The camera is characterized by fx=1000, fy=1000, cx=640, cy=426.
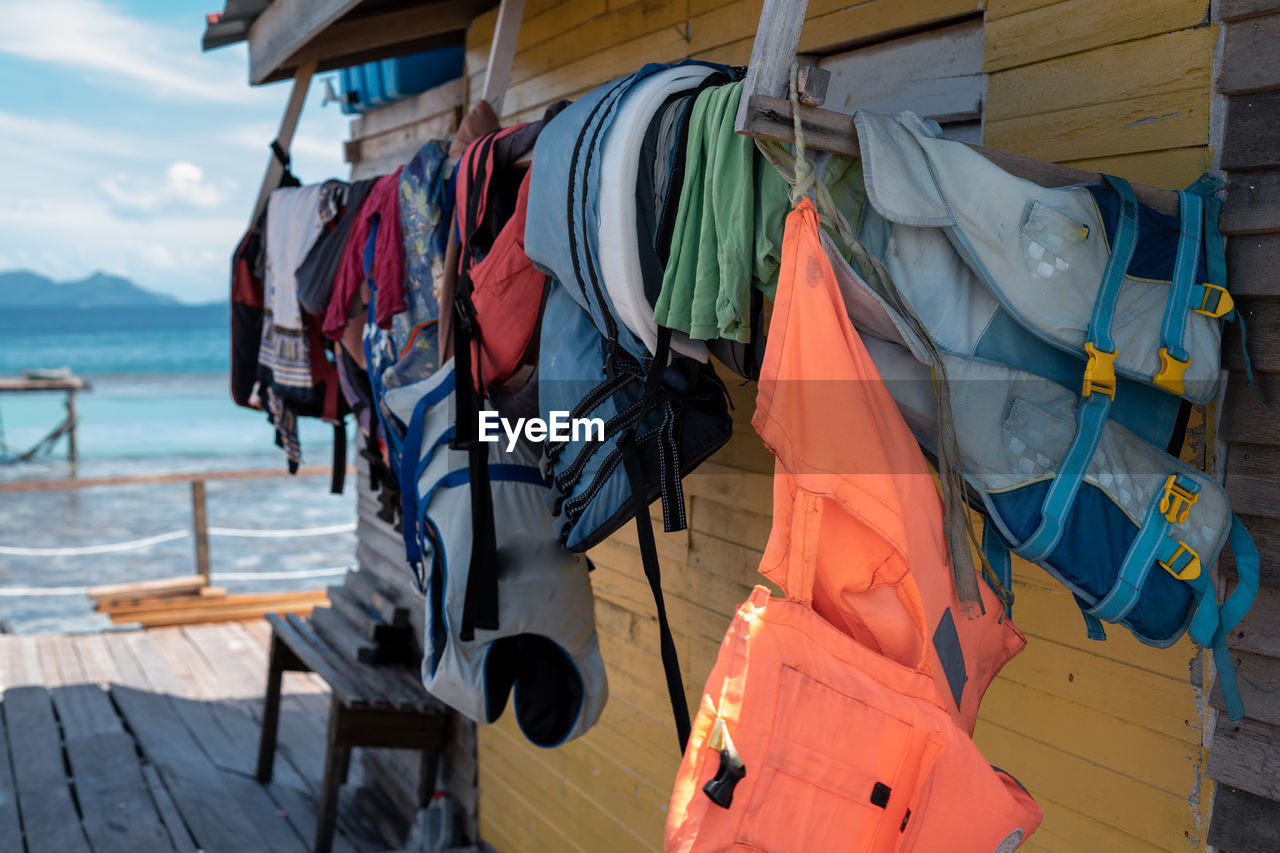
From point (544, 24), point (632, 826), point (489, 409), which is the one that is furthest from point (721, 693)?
point (544, 24)

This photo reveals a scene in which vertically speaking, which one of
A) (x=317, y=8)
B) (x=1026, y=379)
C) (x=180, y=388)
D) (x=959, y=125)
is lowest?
(x=180, y=388)

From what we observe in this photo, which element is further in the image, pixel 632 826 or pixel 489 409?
pixel 632 826

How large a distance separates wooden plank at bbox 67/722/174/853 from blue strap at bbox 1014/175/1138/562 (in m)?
3.95

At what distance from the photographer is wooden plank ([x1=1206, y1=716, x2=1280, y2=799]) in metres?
1.48

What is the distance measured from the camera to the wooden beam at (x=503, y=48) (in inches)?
98.4

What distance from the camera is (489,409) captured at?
2180 mm

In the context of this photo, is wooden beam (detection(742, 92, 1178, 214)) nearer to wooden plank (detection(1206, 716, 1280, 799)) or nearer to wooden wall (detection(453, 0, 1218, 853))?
wooden wall (detection(453, 0, 1218, 853))

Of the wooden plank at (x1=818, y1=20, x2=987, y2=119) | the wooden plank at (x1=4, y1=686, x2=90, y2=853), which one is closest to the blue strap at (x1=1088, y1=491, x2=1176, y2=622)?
the wooden plank at (x1=818, y1=20, x2=987, y2=119)

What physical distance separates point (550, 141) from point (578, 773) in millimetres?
2346

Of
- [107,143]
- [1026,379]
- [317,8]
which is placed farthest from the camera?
[107,143]

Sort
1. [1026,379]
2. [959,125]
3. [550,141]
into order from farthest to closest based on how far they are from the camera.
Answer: [959,125], [550,141], [1026,379]

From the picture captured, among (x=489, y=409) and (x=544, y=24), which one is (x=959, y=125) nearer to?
(x=489, y=409)

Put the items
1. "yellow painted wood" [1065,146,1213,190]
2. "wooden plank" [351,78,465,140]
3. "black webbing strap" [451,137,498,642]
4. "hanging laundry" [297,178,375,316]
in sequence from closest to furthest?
"yellow painted wood" [1065,146,1213,190] → "black webbing strap" [451,137,498,642] → "hanging laundry" [297,178,375,316] → "wooden plank" [351,78,465,140]

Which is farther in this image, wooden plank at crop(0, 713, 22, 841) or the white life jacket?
wooden plank at crop(0, 713, 22, 841)
